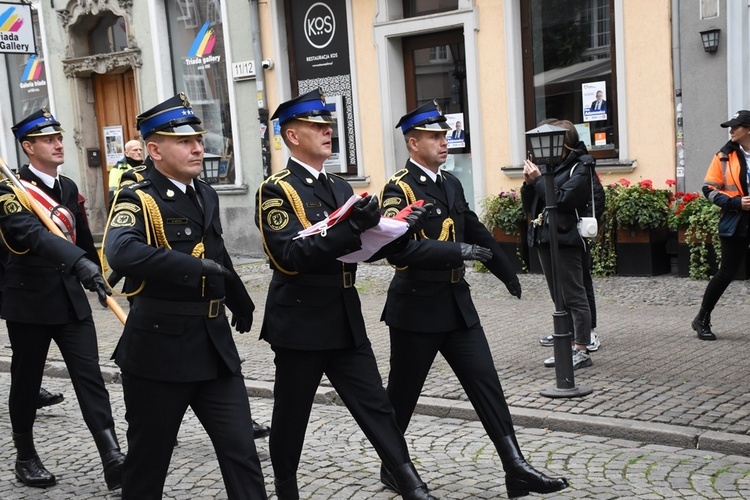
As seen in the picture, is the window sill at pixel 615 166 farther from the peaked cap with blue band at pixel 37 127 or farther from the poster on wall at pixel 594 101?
Result: the peaked cap with blue band at pixel 37 127

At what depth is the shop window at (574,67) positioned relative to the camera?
40.5 feet

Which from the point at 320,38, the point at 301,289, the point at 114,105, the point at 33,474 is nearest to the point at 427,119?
the point at 301,289

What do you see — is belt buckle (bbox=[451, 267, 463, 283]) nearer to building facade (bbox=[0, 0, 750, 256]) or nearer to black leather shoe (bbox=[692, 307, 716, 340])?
black leather shoe (bbox=[692, 307, 716, 340])

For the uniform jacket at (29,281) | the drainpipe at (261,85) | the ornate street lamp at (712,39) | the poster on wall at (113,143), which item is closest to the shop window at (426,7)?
the drainpipe at (261,85)

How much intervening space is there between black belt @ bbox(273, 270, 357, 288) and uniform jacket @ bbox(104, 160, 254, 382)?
0.43 metres

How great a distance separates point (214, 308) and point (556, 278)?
10.8 ft

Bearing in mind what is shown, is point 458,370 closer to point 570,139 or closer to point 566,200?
point 566,200

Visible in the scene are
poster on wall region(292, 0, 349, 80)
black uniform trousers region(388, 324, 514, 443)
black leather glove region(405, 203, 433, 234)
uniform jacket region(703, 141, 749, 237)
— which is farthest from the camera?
poster on wall region(292, 0, 349, 80)

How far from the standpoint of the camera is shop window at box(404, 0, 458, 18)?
1388 cm

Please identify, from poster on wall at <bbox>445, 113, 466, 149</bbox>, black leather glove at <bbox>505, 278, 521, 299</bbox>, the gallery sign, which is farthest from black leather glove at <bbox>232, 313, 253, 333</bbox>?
poster on wall at <bbox>445, 113, 466, 149</bbox>

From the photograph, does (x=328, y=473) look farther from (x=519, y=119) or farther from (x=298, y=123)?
(x=519, y=119)

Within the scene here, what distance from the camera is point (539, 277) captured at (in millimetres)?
12172

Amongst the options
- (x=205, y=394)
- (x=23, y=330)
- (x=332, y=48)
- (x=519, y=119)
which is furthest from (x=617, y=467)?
(x=332, y=48)

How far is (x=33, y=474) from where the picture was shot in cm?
580
